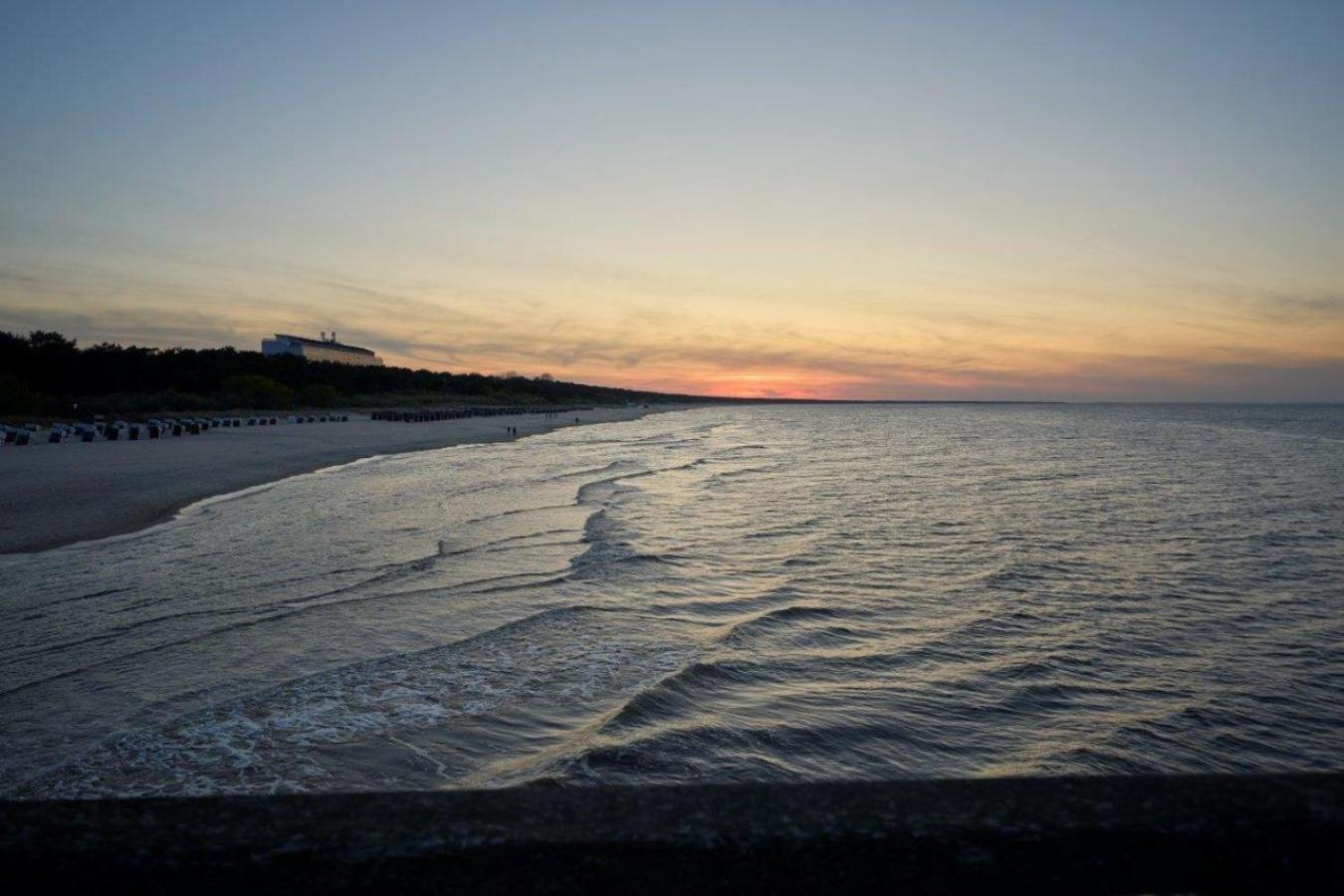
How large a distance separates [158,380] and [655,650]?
95599mm

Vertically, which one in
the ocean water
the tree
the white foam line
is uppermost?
the tree

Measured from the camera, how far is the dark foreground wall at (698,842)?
1186 millimetres

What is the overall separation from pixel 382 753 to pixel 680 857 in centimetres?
599

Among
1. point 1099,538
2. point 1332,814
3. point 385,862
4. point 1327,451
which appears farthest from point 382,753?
point 1327,451

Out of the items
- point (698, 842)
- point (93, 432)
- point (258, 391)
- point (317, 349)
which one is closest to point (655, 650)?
point (698, 842)

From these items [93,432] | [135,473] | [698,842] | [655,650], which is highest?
[698,842]

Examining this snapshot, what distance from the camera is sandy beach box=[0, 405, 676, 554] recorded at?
17609 mm

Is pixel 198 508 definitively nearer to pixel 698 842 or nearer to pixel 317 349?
pixel 698 842

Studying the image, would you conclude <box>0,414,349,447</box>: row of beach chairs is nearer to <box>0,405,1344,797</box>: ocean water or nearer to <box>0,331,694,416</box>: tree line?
<box>0,331,694,416</box>: tree line

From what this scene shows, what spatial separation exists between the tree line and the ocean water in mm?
53939

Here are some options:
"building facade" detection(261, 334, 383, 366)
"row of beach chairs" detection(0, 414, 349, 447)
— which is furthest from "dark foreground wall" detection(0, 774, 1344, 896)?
"building facade" detection(261, 334, 383, 366)

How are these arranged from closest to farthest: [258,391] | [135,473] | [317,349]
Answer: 1. [135,473]
2. [258,391]
3. [317,349]

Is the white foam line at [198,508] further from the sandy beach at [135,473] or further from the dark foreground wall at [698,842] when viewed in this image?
the dark foreground wall at [698,842]

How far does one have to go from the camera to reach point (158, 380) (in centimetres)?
8769
